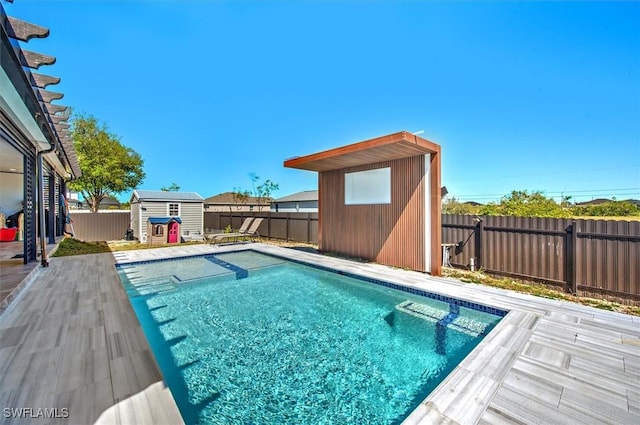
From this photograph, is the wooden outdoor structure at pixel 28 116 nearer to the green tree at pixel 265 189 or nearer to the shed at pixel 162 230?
the shed at pixel 162 230

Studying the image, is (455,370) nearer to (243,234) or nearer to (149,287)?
(149,287)

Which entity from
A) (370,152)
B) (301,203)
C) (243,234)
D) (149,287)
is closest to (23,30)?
(149,287)

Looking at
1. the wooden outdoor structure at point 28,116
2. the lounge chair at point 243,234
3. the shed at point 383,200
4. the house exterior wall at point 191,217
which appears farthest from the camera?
the house exterior wall at point 191,217

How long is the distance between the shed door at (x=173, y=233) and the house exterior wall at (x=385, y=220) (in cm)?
665

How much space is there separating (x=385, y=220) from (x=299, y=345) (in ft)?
13.0

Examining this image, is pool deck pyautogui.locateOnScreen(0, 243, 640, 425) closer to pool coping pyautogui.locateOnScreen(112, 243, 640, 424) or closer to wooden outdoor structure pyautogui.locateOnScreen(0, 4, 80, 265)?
pool coping pyautogui.locateOnScreen(112, 243, 640, 424)

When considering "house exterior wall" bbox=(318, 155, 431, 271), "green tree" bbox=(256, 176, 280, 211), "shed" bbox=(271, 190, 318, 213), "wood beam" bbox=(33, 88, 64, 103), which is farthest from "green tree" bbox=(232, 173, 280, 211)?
"wood beam" bbox=(33, 88, 64, 103)

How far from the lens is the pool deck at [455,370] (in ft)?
5.41

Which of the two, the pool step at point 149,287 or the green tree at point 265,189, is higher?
the green tree at point 265,189

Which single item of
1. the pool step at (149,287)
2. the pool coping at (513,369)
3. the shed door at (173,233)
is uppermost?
the shed door at (173,233)

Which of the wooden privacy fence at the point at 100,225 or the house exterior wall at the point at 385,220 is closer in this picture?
the house exterior wall at the point at 385,220

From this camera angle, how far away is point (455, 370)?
7.07 ft

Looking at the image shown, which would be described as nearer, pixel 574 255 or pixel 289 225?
pixel 574 255

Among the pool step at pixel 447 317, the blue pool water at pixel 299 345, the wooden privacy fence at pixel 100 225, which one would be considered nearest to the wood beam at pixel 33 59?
the blue pool water at pixel 299 345
